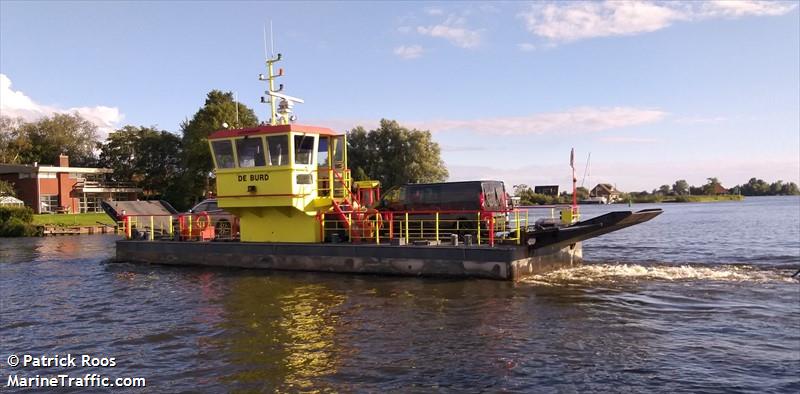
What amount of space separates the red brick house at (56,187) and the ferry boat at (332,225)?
4178 centimetres

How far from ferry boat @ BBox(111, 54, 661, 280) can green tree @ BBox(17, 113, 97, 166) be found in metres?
77.1

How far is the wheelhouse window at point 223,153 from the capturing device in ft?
59.6

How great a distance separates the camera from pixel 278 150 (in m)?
17.2

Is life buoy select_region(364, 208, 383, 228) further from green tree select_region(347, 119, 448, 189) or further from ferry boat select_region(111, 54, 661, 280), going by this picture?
green tree select_region(347, 119, 448, 189)

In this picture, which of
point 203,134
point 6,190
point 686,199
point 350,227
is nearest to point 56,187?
point 6,190

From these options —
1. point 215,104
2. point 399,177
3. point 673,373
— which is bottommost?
point 673,373

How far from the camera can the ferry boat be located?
50.5 ft

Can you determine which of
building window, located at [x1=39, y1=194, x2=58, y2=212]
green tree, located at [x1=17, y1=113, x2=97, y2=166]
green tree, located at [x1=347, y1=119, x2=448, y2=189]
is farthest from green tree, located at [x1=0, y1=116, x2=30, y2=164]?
green tree, located at [x1=347, y1=119, x2=448, y2=189]

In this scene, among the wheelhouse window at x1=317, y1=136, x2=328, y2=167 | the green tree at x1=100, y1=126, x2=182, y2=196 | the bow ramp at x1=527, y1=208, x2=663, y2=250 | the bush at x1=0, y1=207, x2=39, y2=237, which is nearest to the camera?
the bow ramp at x1=527, y1=208, x2=663, y2=250

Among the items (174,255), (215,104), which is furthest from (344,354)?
(215,104)

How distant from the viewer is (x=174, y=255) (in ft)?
66.9

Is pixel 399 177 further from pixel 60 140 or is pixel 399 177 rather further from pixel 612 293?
pixel 60 140

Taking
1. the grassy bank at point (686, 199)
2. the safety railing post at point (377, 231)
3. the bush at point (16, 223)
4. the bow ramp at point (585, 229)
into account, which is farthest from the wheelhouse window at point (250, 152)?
the grassy bank at point (686, 199)

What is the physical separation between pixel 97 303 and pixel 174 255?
260 inches
